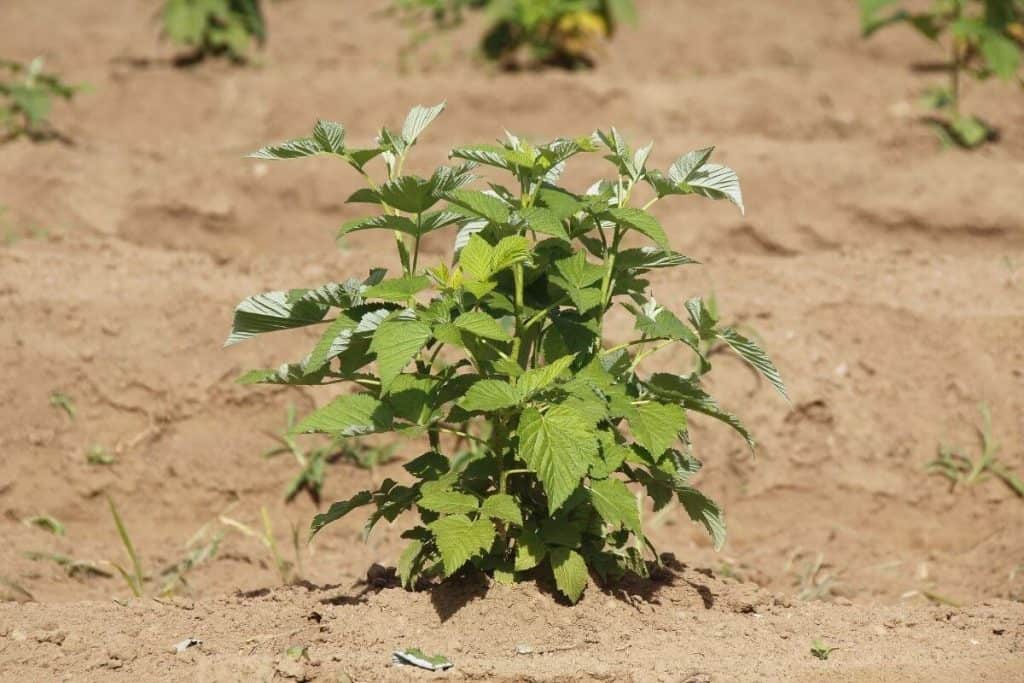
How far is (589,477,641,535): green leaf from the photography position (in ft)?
8.63

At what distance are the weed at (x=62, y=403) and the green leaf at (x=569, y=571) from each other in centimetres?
207

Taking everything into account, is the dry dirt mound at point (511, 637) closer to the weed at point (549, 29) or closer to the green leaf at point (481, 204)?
the green leaf at point (481, 204)

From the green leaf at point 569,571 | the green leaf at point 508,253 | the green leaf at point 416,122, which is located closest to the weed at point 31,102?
the green leaf at point 416,122

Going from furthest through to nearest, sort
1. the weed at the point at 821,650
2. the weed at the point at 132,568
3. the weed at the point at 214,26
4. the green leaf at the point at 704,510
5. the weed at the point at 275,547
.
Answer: the weed at the point at 214,26
the weed at the point at 275,547
the weed at the point at 132,568
the green leaf at the point at 704,510
the weed at the point at 821,650

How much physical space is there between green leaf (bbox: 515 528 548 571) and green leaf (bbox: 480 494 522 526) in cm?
10

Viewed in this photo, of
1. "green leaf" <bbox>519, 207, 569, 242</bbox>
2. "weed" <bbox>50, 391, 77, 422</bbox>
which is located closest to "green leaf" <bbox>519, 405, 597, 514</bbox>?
"green leaf" <bbox>519, 207, 569, 242</bbox>

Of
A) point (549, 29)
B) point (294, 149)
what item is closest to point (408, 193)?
point (294, 149)

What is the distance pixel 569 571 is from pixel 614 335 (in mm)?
1783

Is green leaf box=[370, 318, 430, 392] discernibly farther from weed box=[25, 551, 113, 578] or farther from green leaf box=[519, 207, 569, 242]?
weed box=[25, 551, 113, 578]

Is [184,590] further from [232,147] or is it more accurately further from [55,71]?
[55,71]

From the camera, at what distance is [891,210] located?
5.48 meters

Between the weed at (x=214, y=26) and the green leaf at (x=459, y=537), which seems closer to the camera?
the green leaf at (x=459, y=537)

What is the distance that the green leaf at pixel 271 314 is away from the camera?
272cm

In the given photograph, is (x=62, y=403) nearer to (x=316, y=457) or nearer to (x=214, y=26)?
(x=316, y=457)
